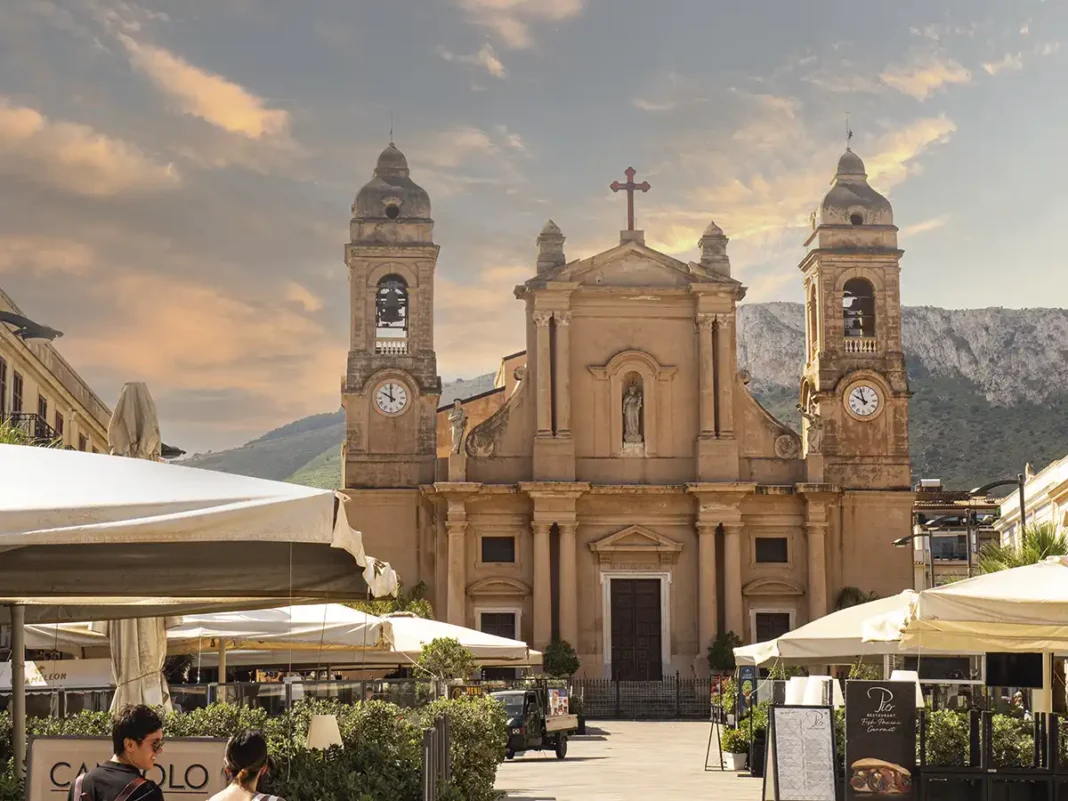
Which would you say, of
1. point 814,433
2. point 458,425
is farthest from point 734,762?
point 814,433

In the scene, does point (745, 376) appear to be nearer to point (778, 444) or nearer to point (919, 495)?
point (778, 444)

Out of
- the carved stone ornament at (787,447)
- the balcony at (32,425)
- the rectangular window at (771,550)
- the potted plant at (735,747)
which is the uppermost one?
the carved stone ornament at (787,447)

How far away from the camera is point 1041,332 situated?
128 metres

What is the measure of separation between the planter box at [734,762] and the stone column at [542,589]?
19545 mm

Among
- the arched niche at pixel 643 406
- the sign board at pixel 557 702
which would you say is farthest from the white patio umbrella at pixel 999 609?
the arched niche at pixel 643 406

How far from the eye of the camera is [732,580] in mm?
44938

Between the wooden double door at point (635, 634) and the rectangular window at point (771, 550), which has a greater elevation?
the rectangular window at point (771, 550)

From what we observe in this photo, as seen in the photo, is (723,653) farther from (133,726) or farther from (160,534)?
(133,726)

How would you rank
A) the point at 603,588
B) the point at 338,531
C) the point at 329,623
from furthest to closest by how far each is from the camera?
the point at 603,588
the point at 329,623
the point at 338,531

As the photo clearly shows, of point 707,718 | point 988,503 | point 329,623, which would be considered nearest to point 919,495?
point 988,503

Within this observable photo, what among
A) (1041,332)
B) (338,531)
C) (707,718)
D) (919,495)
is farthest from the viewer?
(1041,332)

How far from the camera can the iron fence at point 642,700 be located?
141 ft

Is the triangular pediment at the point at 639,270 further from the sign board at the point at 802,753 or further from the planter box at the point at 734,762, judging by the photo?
the sign board at the point at 802,753

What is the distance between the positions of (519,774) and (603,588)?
21.7 metres
